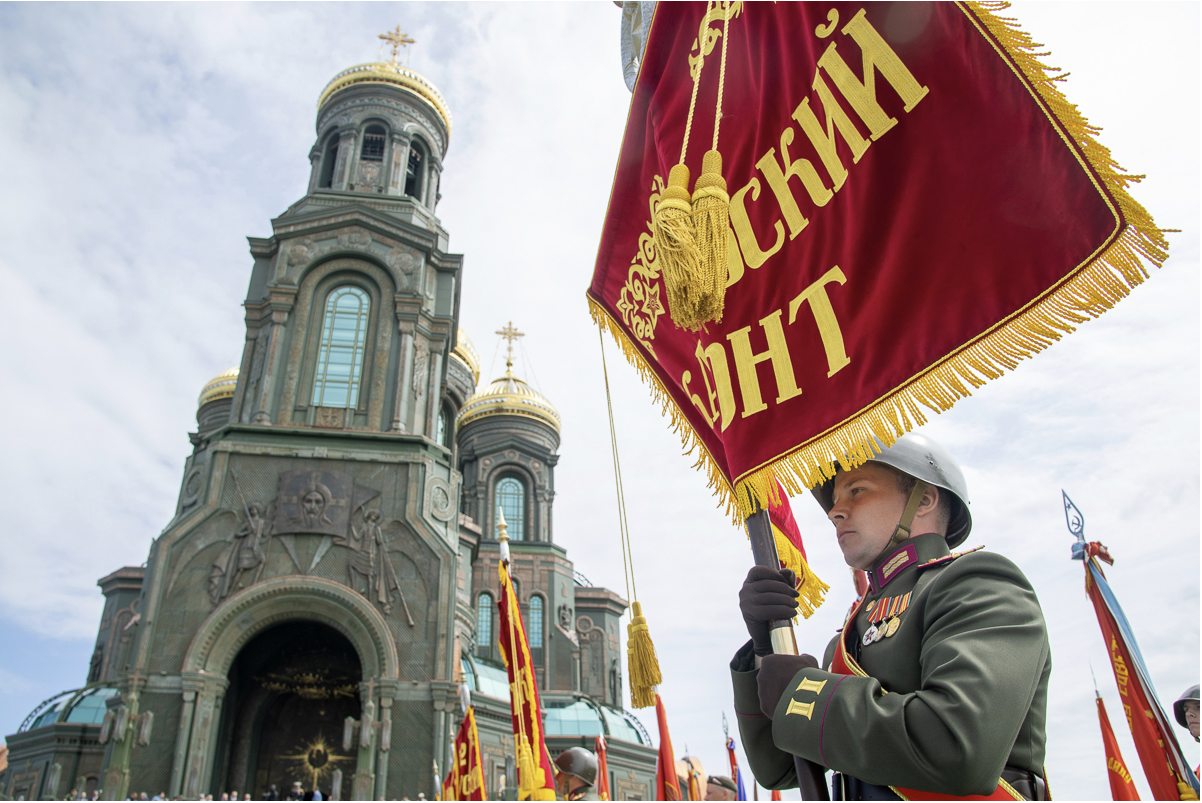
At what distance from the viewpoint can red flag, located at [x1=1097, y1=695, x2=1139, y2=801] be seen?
31.0 feet

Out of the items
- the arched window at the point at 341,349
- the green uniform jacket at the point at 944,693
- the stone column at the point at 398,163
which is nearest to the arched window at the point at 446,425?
the stone column at the point at 398,163

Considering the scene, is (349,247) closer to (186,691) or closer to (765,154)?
(186,691)

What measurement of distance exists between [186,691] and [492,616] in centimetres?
1559

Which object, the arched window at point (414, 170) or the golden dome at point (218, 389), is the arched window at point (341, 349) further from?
the golden dome at point (218, 389)

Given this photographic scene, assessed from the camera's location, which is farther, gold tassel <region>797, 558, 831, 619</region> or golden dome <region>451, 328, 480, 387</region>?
golden dome <region>451, 328, 480, 387</region>

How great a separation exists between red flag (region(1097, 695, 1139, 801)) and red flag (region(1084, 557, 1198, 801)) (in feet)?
8.43

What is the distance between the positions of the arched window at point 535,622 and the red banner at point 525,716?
21.6 m

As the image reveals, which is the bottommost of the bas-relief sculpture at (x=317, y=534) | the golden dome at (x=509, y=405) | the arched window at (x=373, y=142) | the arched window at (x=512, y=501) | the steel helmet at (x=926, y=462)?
the steel helmet at (x=926, y=462)

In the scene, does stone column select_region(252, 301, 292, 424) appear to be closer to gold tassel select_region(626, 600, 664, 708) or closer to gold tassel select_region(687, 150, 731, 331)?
gold tassel select_region(626, 600, 664, 708)

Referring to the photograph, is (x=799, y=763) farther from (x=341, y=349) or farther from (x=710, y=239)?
(x=341, y=349)

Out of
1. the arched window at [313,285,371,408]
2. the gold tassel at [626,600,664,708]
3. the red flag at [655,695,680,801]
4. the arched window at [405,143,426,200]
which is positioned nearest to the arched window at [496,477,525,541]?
the arched window at [405,143,426,200]

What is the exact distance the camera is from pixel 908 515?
7.66 feet

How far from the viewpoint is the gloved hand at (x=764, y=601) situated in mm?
2203

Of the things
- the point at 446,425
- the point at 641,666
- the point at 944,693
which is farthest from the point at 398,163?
the point at 944,693
